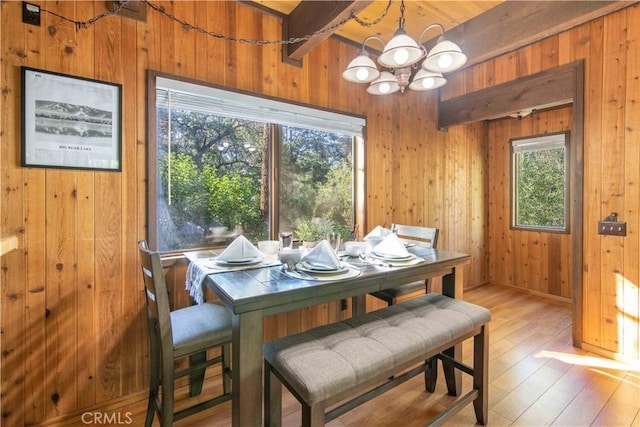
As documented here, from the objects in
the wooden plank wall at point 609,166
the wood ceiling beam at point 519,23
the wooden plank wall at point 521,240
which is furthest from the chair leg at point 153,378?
the wooden plank wall at point 521,240

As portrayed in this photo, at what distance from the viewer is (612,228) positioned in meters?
2.27

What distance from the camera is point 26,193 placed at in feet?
5.15

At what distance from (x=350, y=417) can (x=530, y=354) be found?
161 centimetres

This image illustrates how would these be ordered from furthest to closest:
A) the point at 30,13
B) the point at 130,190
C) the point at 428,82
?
the point at 428,82 → the point at 130,190 → the point at 30,13

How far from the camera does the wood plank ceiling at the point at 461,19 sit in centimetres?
209

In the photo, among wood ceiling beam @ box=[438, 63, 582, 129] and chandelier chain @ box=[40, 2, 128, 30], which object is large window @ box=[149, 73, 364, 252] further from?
wood ceiling beam @ box=[438, 63, 582, 129]

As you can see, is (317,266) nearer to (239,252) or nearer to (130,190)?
(239,252)

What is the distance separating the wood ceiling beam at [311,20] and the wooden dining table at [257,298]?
1.55m

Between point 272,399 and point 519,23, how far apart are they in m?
3.17

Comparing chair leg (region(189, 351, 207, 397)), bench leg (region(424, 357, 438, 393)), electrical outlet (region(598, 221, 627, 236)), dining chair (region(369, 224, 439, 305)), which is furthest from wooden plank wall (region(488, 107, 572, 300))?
chair leg (region(189, 351, 207, 397))

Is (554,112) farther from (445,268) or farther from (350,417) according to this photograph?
(350,417)

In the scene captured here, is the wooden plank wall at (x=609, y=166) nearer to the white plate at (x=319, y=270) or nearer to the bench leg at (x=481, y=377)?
the bench leg at (x=481, y=377)

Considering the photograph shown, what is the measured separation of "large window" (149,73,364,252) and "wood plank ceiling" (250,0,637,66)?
62cm

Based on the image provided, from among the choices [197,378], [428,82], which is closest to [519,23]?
[428,82]
